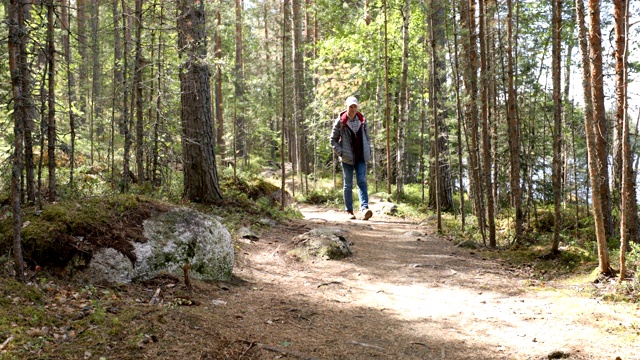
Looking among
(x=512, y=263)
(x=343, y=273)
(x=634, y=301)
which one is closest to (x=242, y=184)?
(x=343, y=273)

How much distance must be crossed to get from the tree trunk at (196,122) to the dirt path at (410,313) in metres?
2.69

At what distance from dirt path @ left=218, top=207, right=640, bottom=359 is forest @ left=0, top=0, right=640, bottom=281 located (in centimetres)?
137

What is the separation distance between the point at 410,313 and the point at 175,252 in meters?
2.72

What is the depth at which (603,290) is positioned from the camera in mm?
5195

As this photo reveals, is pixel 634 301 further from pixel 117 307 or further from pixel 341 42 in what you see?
pixel 341 42

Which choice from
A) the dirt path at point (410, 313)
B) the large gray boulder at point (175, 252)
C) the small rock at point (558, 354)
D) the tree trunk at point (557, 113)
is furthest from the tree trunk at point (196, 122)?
the small rock at point (558, 354)

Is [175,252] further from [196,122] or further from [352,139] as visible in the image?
[352,139]

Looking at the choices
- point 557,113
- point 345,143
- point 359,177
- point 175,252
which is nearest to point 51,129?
point 175,252

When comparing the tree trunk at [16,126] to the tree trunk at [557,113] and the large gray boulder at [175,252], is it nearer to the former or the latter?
the large gray boulder at [175,252]

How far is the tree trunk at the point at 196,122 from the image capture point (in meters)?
9.06

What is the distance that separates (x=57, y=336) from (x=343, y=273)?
406 centimetres

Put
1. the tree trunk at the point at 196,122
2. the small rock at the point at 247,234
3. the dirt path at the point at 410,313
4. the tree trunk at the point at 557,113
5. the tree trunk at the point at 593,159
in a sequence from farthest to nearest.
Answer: the tree trunk at the point at 196,122 < the small rock at the point at 247,234 < the tree trunk at the point at 557,113 < the tree trunk at the point at 593,159 < the dirt path at the point at 410,313

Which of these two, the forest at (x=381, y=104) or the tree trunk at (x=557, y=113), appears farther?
the tree trunk at (x=557, y=113)

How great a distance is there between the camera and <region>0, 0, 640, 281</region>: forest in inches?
225
